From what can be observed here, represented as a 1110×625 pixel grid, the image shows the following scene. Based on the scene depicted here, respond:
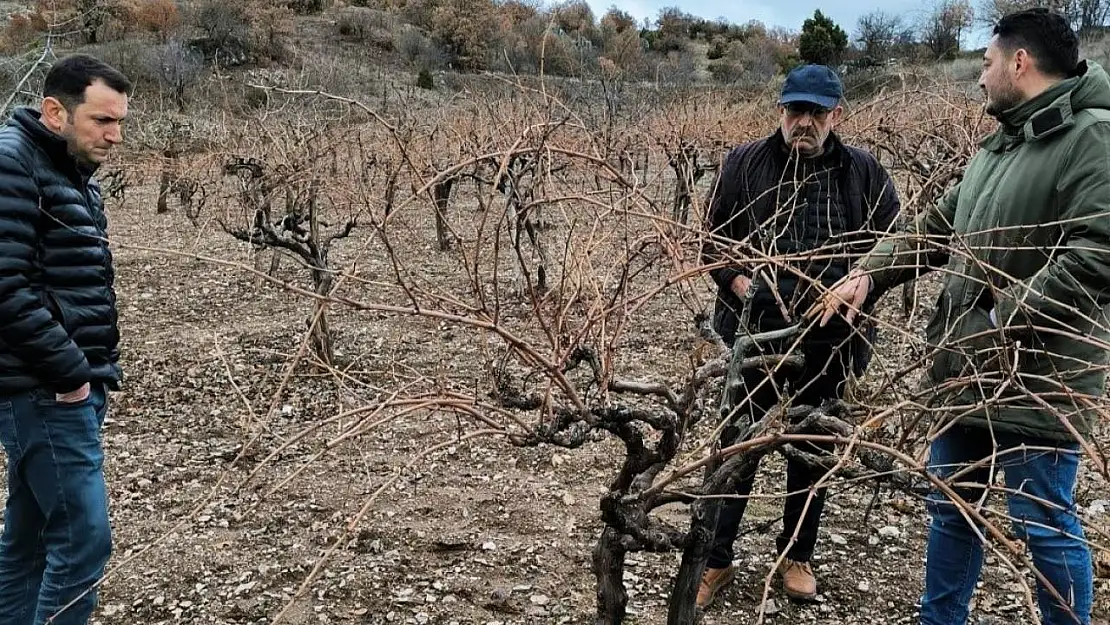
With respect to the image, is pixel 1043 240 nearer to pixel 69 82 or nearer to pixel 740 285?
pixel 740 285

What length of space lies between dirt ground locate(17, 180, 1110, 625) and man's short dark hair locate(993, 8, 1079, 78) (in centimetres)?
112

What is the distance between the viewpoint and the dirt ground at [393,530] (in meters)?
2.88

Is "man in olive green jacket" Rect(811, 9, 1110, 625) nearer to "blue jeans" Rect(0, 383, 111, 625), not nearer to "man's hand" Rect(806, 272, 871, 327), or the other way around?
"man's hand" Rect(806, 272, 871, 327)

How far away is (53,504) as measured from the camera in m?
2.05

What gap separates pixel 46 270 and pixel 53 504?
61 cm

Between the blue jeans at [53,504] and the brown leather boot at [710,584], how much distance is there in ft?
6.08

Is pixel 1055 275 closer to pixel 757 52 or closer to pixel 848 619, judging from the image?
pixel 848 619

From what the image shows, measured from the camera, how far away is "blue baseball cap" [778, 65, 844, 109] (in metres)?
2.38

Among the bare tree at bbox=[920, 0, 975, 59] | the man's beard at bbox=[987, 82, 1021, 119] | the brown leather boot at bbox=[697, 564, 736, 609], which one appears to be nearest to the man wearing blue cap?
the brown leather boot at bbox=[697, 564, 736, 609]

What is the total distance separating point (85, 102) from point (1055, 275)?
93.5 inches

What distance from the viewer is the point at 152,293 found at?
7.45 m

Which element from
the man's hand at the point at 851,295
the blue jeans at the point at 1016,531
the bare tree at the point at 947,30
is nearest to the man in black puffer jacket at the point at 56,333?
the man's hand at the point at 851,295

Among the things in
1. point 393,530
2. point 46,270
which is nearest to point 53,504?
point 46,270

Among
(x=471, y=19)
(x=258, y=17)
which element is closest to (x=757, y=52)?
(x=471, y=19)
